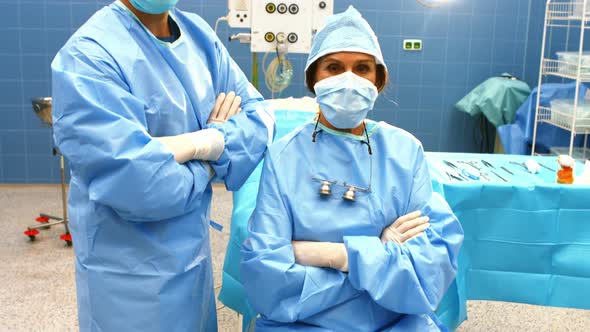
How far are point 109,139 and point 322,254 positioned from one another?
0.60 meters

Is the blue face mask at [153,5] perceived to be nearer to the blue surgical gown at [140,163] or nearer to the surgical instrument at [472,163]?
the blue surgical gown at [140,163]

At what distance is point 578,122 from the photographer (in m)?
3.83

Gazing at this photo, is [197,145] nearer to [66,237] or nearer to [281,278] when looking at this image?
[281,278]

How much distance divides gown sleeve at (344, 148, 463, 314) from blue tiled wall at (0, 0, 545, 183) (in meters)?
3.18

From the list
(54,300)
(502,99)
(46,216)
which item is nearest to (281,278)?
(54,300)

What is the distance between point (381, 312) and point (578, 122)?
2.55m

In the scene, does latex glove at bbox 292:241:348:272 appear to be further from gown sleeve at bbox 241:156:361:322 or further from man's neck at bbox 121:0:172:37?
man's neck at bbox 121:0:172:37

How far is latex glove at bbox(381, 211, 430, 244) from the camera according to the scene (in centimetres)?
173

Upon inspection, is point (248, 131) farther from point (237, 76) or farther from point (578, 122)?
point (578, 122)

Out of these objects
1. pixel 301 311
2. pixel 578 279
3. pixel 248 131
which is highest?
pixel 248 131

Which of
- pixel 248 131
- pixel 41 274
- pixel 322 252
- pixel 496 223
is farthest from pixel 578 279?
pixel 41 274

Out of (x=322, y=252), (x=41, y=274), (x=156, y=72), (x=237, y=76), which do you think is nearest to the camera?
(x=156, y=72)

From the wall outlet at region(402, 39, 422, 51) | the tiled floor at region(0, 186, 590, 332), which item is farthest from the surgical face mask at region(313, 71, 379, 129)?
the wall outlet at region(402, 39, 422, 51)

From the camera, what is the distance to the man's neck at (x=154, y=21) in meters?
1.62
